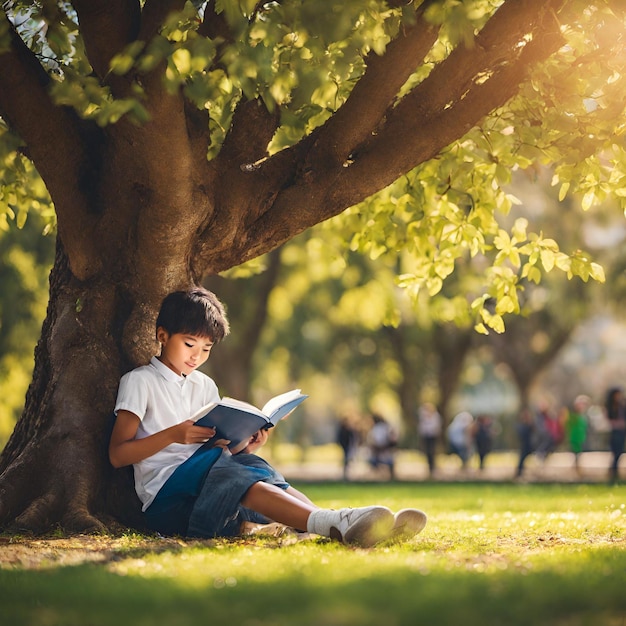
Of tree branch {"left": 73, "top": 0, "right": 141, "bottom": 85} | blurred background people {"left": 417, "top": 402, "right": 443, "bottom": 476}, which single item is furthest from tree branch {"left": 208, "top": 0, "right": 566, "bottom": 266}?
blurred background people {"left": 417, "top": 402, "right": 443, "bottom": 476}

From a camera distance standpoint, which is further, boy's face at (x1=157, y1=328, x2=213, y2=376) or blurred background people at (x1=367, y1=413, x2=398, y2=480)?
blurred background people at (x1=367, y1=413, x2=398, y2=480)

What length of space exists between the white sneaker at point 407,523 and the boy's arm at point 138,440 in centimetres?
132

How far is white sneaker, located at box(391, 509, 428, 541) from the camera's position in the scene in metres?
6.20

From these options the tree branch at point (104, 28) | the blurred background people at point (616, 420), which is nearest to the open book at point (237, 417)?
the tree branch at point (104, 28)

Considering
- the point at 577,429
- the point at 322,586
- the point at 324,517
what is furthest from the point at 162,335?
the point at 577,429

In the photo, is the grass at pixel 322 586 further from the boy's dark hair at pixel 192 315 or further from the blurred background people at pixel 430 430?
the blurred background people at pixel 430 430

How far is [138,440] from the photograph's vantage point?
661 centimetres

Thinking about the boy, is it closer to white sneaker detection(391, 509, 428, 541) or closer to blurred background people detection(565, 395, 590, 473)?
white sneaker detection(391, 509, 428, 541)

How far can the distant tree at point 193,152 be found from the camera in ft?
22.2

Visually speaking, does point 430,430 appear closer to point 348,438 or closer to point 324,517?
point 348,438

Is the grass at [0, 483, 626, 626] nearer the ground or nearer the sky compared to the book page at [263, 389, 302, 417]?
nearer the ground

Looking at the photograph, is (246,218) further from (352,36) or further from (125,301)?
(352,36)

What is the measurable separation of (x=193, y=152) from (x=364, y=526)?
2955 mm

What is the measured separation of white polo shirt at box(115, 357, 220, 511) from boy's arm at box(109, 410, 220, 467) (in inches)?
3.4
